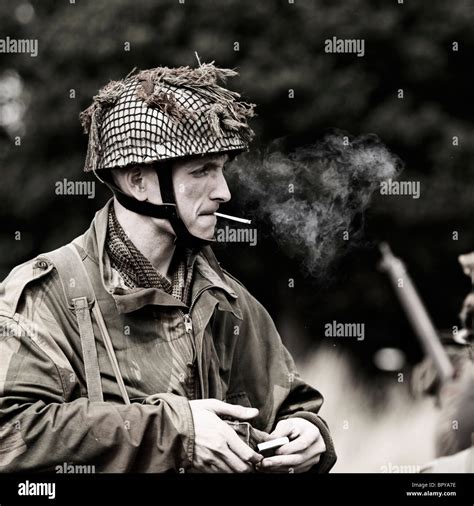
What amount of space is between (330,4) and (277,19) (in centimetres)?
27

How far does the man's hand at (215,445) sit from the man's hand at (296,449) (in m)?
0.18

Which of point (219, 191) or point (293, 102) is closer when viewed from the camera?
point (219, 191)

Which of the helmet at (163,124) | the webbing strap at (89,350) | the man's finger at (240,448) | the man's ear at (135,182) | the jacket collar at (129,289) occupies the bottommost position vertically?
the man's finger at (240,448)

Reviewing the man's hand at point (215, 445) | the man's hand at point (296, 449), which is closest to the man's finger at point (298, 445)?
the man's hand at point (296, 449)

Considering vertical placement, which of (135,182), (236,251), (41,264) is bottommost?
(41,264)

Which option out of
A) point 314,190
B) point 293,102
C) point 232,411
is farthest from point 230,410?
point 293,102

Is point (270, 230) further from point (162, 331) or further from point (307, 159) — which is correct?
point (162, 331)

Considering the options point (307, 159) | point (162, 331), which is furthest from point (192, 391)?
point (307, 159)

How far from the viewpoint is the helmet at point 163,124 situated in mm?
3627

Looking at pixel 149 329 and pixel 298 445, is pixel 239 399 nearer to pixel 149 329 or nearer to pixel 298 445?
pixel 298 445

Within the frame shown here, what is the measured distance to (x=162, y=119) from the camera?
364 cm

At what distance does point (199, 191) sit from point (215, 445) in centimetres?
80

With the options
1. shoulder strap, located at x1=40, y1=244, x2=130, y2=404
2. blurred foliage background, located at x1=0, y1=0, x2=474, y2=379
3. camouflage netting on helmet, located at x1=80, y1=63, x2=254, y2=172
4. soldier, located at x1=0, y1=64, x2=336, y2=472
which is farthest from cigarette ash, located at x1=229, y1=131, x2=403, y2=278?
shoulder strap, located at x1=40, y1=244, x2=130, y2=404

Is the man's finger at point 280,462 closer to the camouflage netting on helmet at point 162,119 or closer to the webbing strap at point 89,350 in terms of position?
the webbing strap at point 89,350
